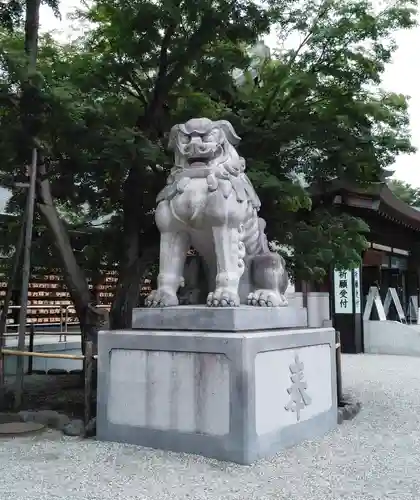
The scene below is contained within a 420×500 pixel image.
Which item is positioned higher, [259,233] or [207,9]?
[207,9]

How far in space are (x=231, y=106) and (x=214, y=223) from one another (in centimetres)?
293

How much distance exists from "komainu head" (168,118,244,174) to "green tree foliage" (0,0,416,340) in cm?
91

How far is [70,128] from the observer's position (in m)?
5.36

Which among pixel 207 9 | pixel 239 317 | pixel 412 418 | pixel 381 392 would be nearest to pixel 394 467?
pixel 239 317

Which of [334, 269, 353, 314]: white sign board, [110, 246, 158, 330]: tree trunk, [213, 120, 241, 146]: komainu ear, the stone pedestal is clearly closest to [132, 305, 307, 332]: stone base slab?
the stone pedestal

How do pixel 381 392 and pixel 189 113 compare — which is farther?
pixel 381 392

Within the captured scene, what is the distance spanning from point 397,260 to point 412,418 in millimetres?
12187

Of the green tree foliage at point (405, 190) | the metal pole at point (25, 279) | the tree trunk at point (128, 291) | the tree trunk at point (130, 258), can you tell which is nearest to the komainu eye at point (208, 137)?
the tree trunk at point (130, 258)

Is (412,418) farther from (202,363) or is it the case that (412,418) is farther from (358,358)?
(358,358)

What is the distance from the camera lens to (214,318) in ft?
13.9

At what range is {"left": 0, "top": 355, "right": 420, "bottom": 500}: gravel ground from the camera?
11.0 ft

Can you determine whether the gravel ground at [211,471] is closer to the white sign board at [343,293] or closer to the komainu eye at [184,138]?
the komainu eye at [184,138]

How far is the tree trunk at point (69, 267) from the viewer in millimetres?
6293

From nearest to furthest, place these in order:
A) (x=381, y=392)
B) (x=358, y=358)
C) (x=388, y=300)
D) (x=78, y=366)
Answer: (x=381, y=392), (x=78, y=366), (x=358, y=358), (x=388, y=300)
